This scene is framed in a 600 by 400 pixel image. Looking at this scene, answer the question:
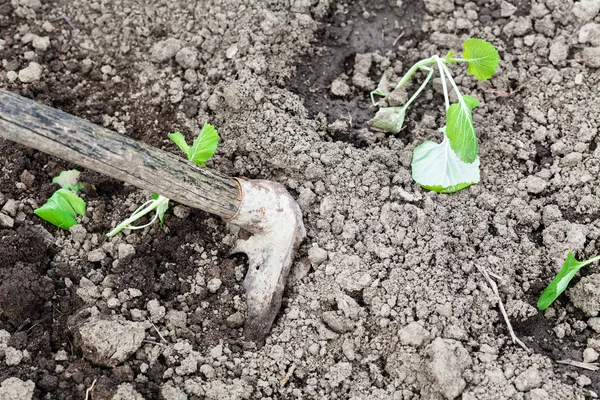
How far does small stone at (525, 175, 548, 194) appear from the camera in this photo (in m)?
2.66

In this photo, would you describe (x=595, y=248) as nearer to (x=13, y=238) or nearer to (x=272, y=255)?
(x=272, y=255)

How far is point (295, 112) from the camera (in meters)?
2.86

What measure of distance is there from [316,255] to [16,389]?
1.13m

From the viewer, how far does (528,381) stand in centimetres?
218

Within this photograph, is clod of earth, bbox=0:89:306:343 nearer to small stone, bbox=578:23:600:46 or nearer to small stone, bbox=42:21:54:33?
small stone, bbox=42:21:54:33

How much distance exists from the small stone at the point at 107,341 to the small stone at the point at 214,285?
34 cm

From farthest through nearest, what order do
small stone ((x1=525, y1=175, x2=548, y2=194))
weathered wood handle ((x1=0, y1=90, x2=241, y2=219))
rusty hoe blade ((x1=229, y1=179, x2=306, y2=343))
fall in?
small stone ((x1=525, y1=175, x2=548, y2=194)) < rusty hoe blade ((x1=229, y1=179, x2=306, y2=343)) < weathered wood handle ((x1=0, y1=90, x2=241, y2=219))

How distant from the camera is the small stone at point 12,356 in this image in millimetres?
2223

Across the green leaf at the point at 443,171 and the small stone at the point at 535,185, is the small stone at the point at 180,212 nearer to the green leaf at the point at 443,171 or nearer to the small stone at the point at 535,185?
the green leaf at the point at 443,171

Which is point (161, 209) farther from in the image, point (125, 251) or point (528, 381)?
point (528, 381)

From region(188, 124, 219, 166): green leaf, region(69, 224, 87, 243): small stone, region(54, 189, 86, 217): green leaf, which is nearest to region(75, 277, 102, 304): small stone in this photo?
region(69, 224, 87, 243): small stone

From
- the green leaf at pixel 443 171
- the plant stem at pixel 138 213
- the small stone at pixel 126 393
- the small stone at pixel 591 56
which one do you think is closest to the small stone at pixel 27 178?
the plant stem at pixel 138 213

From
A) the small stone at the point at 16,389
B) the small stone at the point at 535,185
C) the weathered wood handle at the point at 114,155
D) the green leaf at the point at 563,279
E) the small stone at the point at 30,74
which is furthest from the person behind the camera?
the small stone at the point at 30,74

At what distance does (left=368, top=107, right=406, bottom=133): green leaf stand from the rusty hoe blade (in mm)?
575
